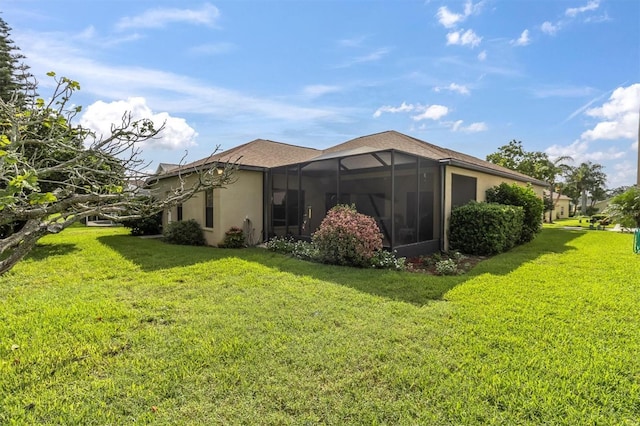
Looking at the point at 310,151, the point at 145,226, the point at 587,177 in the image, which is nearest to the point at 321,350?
the point at 310,151

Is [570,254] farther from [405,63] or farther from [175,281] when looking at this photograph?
[175,281]

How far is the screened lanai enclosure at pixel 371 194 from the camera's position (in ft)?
31.1

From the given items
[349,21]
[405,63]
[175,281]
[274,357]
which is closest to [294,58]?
[349,21]

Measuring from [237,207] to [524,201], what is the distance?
11506mm

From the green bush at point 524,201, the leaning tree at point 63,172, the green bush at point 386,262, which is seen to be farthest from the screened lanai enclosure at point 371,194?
the leaning tree at point 63,172

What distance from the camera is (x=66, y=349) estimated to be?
12.3 ft

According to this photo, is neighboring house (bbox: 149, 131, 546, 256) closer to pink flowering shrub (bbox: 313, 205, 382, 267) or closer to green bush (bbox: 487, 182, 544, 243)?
green bush (bbox: 487, 182, 544, 243)

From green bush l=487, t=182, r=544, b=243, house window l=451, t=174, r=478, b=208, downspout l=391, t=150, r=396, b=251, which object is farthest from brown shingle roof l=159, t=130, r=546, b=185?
downspout l=391, t=150, r=396, b=251

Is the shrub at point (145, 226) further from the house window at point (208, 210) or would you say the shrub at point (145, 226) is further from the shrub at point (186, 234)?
the house window at point (208, 210)

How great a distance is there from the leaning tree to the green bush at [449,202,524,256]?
8621 millimetres

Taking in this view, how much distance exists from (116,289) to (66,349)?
9.15 ft

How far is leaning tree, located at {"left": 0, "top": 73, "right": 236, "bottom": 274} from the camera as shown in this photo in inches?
76.8

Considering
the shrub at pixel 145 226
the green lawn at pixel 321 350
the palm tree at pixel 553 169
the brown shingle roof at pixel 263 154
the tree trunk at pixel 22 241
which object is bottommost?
the green lawn at pixel 321 350

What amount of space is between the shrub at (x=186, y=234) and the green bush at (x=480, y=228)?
972 cm
